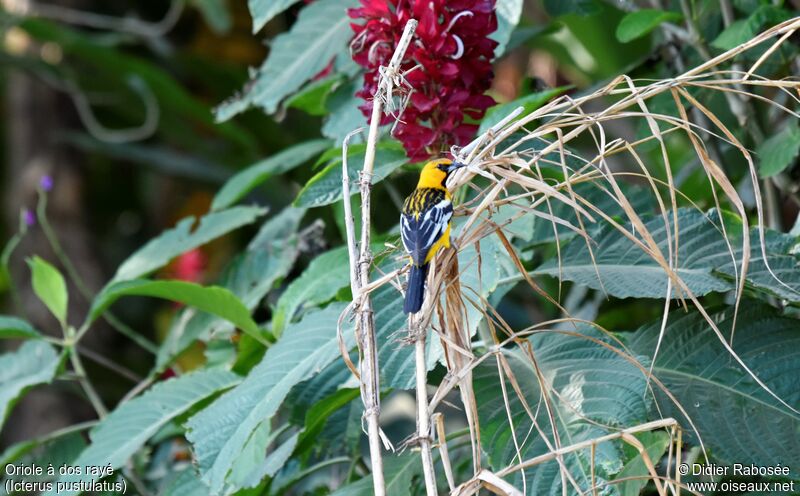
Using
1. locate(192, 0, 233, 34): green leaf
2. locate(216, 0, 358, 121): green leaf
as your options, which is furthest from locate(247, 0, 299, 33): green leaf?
locate(192, 0, 233, 34): green leaf

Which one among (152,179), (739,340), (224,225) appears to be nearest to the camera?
(739,340)

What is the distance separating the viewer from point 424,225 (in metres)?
0.84

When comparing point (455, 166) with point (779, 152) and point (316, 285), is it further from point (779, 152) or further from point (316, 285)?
point (779, 152)

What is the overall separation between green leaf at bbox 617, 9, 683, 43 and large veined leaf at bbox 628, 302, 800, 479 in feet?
1.36

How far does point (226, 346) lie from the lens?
4.68 feet

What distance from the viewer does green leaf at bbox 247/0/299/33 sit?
126 cm

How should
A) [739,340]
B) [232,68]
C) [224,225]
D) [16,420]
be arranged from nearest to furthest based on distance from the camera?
[739,340], [224,225], [16,420], [232,68]

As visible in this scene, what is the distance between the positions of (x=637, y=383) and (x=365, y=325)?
322 millimetres

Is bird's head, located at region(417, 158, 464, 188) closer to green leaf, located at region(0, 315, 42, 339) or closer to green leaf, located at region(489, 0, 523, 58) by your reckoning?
green leaf, located at region(489, 0, 523, 58)

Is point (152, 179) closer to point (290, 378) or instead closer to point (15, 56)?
point (15, 56)

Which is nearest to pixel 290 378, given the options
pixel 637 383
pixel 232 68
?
pixel 637 383

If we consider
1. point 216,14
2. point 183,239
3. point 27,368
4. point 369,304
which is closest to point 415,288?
point 369,304

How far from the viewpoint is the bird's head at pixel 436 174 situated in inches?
36.2

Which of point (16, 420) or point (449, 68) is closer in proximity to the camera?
point (449, 68)
